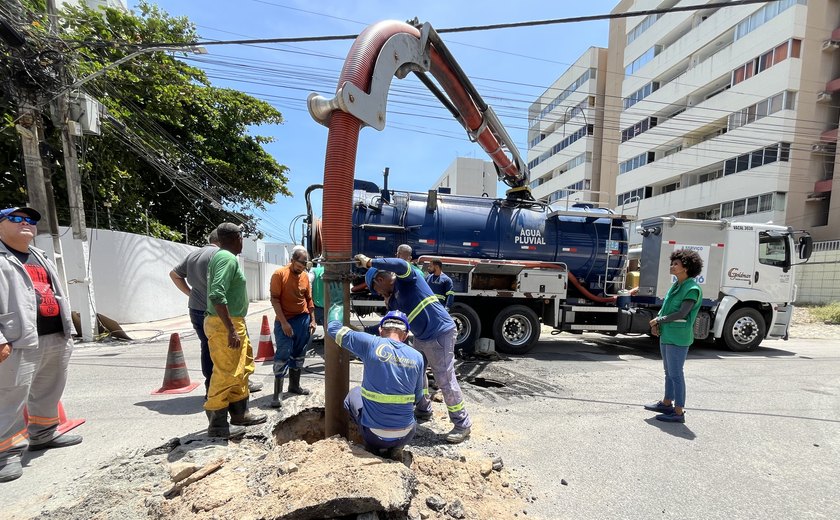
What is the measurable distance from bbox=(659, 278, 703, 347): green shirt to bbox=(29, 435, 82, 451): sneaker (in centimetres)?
568

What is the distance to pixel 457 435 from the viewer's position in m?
3.45

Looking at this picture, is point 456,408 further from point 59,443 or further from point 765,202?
point 765,202

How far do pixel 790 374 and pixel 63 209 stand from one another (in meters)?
16.4

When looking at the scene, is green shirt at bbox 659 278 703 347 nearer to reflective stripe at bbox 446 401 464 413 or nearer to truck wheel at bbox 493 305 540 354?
reflective stripe at bbox 446 401 464 413

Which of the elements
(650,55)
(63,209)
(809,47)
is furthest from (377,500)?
(650,55)

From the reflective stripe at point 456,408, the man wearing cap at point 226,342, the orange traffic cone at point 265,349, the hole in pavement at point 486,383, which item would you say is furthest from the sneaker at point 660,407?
Answer: the orange traffic cone at point 265,349

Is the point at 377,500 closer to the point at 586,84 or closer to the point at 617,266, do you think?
the point at 617,266

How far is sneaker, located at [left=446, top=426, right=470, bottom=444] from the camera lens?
3.42 m

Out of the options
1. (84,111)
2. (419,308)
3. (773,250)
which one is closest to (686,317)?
(419,308)

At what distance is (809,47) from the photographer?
18766mm

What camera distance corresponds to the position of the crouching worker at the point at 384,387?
2.52 m

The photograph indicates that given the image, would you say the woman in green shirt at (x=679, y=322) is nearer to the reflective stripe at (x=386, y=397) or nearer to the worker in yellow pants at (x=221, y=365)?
the reflective stripe at (x=386, y=397)

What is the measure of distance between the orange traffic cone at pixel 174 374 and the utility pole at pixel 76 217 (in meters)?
4.23

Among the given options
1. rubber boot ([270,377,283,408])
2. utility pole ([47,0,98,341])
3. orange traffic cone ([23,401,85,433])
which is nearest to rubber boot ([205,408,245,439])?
rubber boot ([270,377,283,408])
